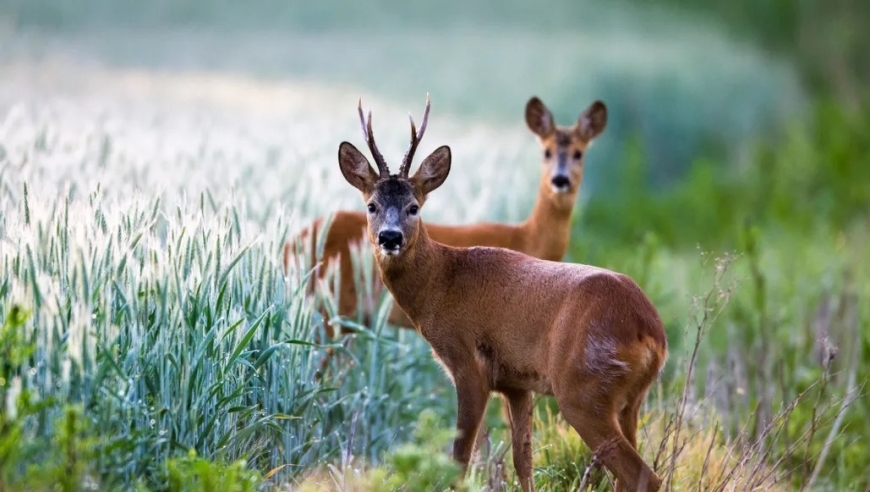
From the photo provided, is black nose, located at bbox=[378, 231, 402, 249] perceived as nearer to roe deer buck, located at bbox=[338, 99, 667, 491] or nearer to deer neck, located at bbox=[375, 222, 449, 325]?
roe deer buck, located at bbox=[338, 99, 667, 491]

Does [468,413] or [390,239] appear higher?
[390,239]

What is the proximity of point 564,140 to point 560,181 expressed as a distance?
53 cm

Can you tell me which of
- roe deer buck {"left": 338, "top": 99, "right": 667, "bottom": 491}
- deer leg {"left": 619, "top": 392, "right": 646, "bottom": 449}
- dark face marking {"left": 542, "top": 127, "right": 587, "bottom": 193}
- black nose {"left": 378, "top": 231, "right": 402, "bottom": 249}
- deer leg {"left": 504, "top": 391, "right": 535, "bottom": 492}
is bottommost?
deer leg {"left": 504, "top": 391, "right": 535, "bottom": 492}

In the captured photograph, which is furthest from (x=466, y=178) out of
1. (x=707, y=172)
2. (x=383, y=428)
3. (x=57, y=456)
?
(x=57, y=456)

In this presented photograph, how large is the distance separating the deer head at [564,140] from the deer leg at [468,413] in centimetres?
390

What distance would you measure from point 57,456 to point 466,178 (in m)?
8.94

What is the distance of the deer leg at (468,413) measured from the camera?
6.91 metres

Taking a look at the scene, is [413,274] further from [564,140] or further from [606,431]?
[564,140]

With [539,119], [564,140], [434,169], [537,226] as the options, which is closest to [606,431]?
[434,169]

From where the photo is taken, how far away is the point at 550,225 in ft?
34.7

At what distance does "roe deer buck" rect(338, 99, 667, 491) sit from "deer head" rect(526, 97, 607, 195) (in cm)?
322

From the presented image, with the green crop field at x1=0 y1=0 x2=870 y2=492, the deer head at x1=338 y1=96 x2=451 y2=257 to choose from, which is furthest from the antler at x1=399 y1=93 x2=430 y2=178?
the green crop field at x1=0 y1=0 x2=870 y2=492

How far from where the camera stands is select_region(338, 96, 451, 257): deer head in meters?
7.10

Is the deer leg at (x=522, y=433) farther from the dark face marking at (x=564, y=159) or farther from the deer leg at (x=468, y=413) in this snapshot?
the dark face marking at (x=564, y=159)
